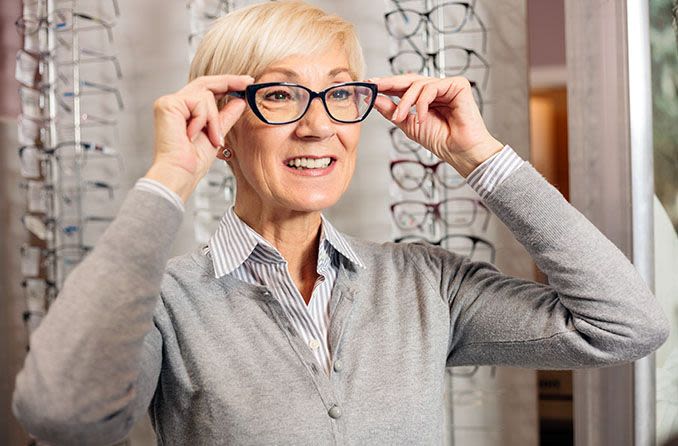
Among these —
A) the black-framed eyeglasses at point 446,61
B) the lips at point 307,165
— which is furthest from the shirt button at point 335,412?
the black-framed eyeglasses at point 446,61

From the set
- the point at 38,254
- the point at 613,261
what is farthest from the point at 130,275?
the point at 38,254

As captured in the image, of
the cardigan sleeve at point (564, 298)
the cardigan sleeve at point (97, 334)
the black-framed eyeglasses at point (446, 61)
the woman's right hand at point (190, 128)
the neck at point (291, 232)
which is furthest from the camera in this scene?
the black-framed eyeglasses at point (446, 61)

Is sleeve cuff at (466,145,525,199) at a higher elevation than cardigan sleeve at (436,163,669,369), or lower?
higher

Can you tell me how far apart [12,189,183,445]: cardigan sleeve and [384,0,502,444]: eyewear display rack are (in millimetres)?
1202

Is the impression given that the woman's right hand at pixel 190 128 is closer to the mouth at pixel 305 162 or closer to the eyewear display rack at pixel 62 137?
the mouth at pixel 305 162

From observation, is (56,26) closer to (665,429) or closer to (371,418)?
(371,418)

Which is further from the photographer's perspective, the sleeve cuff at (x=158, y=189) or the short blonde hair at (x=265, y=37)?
the short blonde hair at (x=265, y=37)

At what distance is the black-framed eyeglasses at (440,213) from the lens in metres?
1.99

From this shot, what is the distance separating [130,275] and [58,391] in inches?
6.0

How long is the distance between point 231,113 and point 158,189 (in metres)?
0.21

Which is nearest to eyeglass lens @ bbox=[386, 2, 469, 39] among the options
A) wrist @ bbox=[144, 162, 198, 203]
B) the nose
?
the nose

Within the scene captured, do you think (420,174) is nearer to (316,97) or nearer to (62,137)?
(316,97)

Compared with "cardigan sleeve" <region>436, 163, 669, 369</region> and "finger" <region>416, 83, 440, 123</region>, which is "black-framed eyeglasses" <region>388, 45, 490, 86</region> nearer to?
"finger" <region>416, 83, 440, 123</region>

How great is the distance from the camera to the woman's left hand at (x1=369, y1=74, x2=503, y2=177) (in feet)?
3.55
